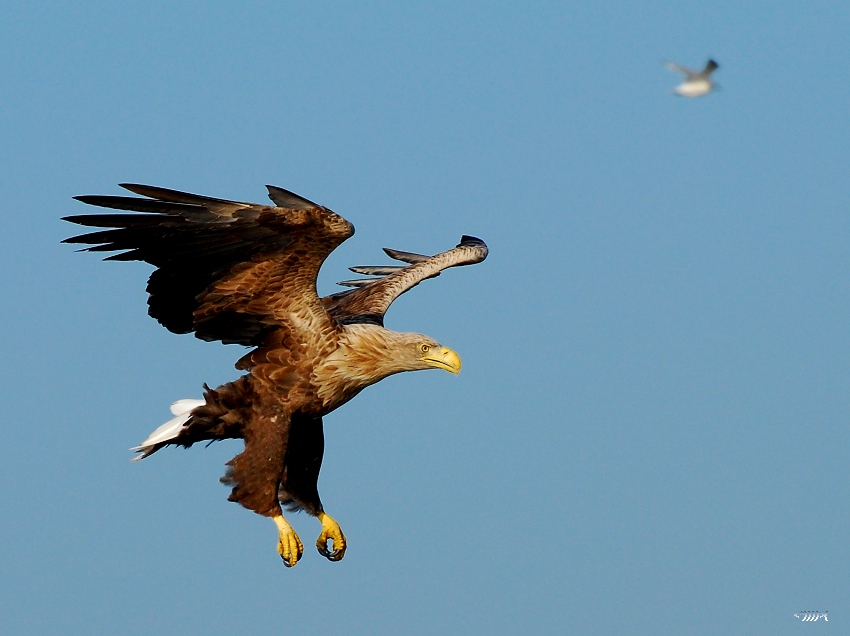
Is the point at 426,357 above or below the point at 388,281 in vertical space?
below

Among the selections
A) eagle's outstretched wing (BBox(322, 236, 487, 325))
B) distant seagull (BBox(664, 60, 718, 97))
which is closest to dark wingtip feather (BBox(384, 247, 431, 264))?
eagle's outstretched wing (BBox(322, 236, 487, 325))

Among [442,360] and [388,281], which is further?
[388,281]

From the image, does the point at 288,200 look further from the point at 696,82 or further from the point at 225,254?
the point at 696,82

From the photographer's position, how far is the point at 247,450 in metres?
10.6

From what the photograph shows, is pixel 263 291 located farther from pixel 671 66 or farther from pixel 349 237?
pixel 671 66

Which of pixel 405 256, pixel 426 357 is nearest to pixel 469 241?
pixel 405 256

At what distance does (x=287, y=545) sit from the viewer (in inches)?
421

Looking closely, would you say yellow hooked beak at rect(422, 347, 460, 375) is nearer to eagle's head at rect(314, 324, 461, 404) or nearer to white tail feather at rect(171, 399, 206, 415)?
eagle's head at rect(314, 324, 461, 404)

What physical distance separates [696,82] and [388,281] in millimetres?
2608

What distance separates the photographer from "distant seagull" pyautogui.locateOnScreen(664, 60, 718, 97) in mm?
11859

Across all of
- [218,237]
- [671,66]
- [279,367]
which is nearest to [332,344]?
[279,367]

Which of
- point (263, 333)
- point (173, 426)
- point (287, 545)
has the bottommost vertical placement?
point (287, 545)

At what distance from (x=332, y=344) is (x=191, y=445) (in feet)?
4.02

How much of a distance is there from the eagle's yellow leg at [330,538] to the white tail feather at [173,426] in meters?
1.07
